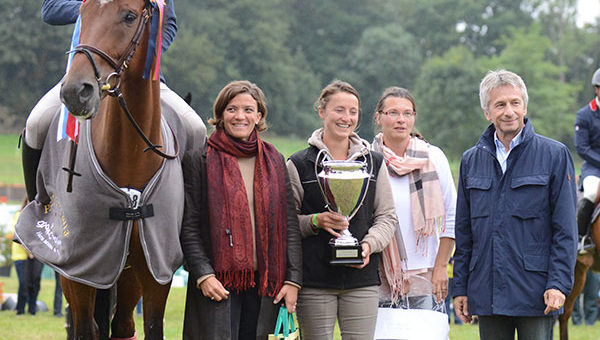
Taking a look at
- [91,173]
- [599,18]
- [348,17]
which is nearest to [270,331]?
[91,173]

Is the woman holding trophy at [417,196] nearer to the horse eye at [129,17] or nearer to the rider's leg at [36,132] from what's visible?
the horse eye at [129,17]

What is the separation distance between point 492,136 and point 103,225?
2458mm

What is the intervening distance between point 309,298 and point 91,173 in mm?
1548

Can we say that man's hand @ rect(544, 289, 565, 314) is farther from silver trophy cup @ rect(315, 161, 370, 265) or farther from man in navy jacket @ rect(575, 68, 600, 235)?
man in navy jacket @ rect(575, 68, 600, 235)

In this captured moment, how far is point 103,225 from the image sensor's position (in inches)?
178

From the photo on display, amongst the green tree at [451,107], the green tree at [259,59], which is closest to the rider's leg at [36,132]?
the green tree at [451,107]

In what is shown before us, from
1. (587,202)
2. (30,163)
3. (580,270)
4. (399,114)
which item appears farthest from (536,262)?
(580,270)

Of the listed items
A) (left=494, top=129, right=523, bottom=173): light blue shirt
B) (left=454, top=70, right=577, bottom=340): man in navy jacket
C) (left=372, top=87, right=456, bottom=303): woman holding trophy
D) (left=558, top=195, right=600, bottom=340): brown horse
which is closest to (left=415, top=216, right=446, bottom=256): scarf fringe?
(left=372, top=87, right=456, bottom=303): woman holding trophy

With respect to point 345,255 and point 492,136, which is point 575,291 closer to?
point 492,136

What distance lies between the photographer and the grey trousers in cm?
468

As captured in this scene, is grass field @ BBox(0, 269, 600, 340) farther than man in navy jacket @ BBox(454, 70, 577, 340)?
Yes

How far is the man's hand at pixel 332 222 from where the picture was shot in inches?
181

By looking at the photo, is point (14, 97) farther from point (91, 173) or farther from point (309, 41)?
point (91, 173)

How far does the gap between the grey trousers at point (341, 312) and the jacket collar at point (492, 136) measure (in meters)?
1.15
